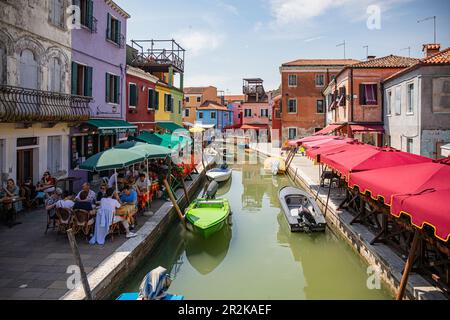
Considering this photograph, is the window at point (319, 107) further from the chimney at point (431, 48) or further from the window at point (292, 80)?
the chimney at point (431, 48)

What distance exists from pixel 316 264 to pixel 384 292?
2.64 m

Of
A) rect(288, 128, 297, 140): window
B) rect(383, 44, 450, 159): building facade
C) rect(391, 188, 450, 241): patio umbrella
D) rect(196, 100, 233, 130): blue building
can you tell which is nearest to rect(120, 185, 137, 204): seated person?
rect(391, 188, 450, 241): patio umbrella

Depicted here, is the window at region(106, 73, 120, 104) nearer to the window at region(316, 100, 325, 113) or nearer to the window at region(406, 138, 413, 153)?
the window at region(406, 138, 413, 153)

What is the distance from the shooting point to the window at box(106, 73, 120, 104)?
63.1 feet

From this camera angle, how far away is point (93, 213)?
10.0 metres

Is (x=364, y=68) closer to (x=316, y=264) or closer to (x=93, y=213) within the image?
(x=316, y=264)

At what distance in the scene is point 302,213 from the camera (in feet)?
43.5

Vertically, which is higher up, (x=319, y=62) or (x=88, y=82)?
(x=319, y=62)

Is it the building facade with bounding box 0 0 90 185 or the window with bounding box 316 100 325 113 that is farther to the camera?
the window with bounding box 316 100 325 113

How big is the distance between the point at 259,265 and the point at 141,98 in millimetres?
16637

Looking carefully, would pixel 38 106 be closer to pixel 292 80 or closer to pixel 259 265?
pixel 259 265

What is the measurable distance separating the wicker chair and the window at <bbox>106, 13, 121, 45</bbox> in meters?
12.3

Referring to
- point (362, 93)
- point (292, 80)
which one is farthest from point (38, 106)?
point (292, 80)

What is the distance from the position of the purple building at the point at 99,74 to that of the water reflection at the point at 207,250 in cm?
702
